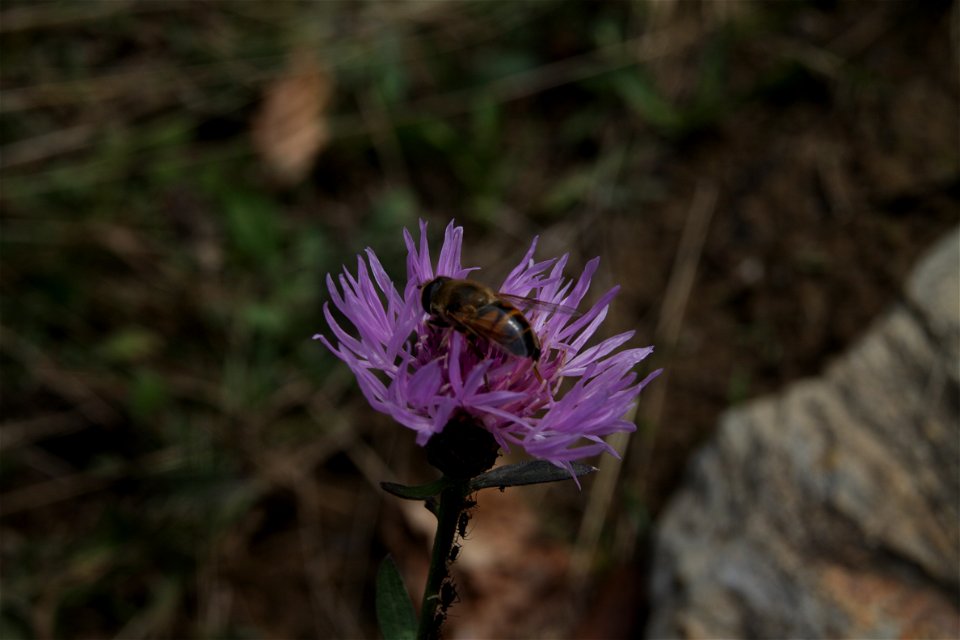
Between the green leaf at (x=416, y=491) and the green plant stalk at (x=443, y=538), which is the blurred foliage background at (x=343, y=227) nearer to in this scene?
the green plant stalk at (x=443, y=538)

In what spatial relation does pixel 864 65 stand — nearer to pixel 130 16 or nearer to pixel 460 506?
pixel 460 506

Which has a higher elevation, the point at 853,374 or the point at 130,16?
the point at 130,16

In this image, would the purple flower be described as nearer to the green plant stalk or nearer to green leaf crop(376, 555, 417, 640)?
the green plant stalk

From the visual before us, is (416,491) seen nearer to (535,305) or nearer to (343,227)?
(535,305)

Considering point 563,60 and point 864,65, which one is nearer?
point 864,65

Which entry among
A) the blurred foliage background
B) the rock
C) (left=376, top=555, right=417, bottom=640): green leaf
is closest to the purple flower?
(left=376, top=555, right=417, bottom=640): green leaf

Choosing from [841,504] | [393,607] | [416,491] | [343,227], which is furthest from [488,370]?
[343,227]

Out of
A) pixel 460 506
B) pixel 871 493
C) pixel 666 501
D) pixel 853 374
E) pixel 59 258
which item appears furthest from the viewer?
pixel 59 258

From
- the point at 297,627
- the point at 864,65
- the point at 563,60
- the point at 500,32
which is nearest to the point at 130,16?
the point at 500,32
